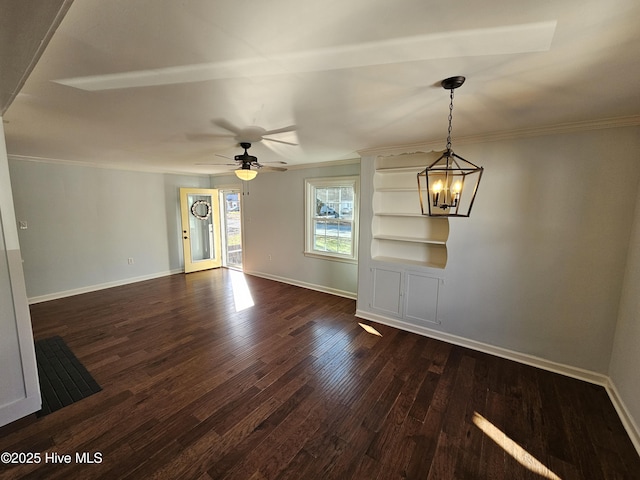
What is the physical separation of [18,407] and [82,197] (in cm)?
392

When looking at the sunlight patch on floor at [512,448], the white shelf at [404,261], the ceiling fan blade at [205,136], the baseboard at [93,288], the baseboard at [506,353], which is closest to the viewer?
the sunlight patch on floor at [512,448]

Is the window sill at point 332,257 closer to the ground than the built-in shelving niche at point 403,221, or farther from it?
closer to the ground

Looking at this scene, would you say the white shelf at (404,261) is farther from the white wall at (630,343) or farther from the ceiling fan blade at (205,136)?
the ceiling fan blade at (205,136)

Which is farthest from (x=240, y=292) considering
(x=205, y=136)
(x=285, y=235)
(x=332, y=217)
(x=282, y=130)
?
(x=282, y=130)

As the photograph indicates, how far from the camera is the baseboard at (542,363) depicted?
6.38 feet

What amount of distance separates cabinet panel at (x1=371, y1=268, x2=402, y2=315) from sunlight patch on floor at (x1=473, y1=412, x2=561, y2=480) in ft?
5.07

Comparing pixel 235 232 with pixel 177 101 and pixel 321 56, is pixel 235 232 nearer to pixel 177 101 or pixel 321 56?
pixel 177 101

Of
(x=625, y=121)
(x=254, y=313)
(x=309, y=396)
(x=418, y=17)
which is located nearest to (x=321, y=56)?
(x=418, y=17)

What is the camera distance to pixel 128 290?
494 cm

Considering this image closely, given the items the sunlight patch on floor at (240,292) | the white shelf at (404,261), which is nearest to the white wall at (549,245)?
the white shelf at (404,261)

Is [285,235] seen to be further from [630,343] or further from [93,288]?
[630,343]

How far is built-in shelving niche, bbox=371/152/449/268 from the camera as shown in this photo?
135 inches

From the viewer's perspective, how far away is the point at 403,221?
3.68 metres

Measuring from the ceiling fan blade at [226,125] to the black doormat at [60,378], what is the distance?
262cm
